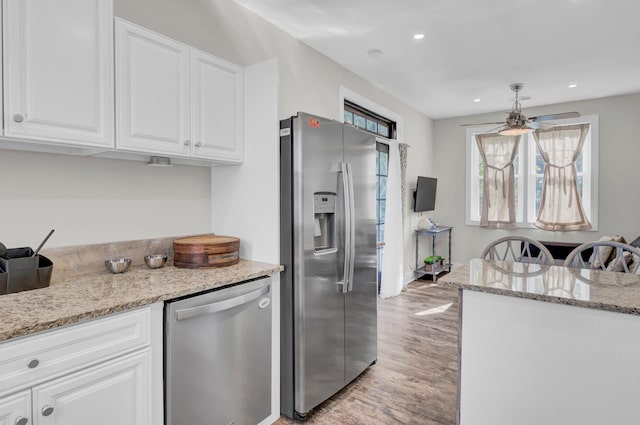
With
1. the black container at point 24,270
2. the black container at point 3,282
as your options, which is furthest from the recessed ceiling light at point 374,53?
the black container at point 3,282

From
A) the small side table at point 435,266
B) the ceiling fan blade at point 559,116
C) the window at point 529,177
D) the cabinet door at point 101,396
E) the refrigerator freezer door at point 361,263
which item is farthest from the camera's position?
the small side table at point 435,266

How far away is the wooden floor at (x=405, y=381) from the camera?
219 centimetres

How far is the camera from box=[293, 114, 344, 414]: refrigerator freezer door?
82.6 inches

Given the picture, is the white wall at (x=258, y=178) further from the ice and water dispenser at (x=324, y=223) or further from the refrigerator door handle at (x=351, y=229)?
the refrigerator door handle at (x=351, y=229)

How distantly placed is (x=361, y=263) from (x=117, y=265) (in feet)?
5.07

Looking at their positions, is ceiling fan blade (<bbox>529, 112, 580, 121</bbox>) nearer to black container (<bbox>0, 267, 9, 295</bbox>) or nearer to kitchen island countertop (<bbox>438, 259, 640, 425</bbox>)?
kitchen island countertop (<bbox>438, 259, 640, 425</bbox>)

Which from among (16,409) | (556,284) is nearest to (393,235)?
(556,284)

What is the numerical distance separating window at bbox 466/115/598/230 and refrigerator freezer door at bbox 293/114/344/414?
386 centimetres

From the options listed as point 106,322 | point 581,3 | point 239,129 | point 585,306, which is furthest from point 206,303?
point 581,3

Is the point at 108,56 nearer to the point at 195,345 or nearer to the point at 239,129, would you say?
the point at 239,129

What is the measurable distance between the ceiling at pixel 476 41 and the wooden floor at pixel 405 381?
276cm

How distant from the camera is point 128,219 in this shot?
2.05 meters

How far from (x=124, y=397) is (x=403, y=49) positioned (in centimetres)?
345

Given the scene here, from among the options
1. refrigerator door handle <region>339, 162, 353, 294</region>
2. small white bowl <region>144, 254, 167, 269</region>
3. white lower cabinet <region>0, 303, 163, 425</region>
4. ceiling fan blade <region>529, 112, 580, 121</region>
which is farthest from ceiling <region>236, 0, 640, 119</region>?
white lower cabinet <region>0, 303, 163, 425</region>
